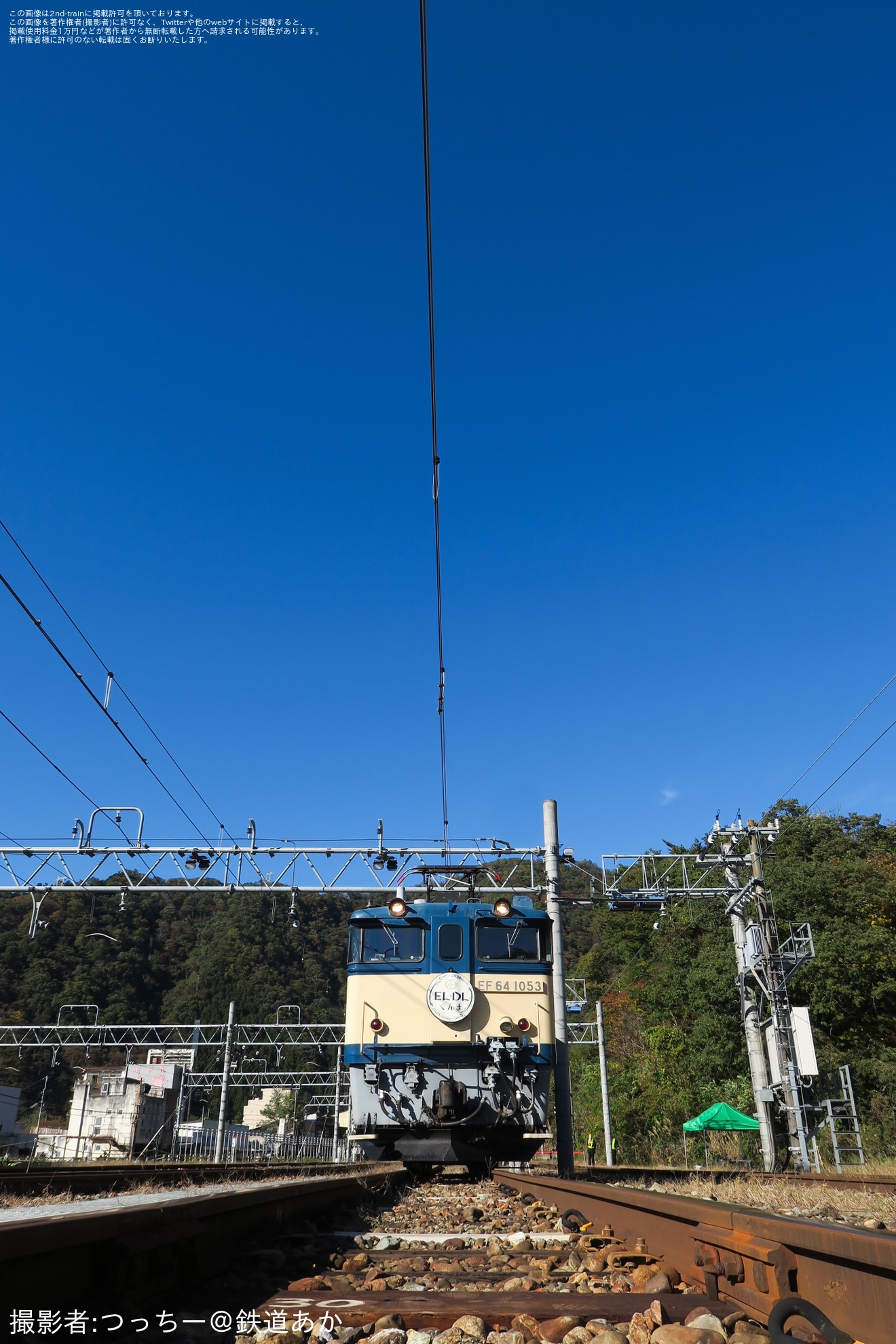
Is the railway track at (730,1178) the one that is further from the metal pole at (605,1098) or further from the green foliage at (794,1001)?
the green foliage at (794,1001)

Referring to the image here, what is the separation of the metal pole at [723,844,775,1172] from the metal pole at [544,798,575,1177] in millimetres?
5481

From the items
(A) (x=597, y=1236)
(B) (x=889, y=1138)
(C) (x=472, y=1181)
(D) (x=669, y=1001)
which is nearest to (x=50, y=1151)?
(D) (x=669, y=1001)

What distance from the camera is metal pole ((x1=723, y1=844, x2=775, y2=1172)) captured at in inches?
714

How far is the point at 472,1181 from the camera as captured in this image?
11.0m

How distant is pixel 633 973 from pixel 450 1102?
50952mm

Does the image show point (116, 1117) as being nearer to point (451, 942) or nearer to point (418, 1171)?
point (418, 1171)

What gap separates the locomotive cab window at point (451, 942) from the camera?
36.7 feet

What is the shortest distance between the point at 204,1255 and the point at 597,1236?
2.11 m

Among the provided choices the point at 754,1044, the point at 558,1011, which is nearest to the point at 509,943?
the point at 558,1011

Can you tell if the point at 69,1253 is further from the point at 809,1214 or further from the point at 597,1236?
the point at 809,1214

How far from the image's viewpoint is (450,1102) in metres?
10.2

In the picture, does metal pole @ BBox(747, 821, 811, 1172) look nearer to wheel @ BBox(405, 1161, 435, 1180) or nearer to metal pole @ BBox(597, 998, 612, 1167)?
metal pole @ BBox(597, 998, 612, 1167)

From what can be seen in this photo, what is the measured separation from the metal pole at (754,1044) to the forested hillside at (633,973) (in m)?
4.48

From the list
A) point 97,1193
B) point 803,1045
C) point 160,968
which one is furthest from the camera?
point 160,968
